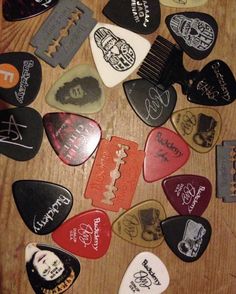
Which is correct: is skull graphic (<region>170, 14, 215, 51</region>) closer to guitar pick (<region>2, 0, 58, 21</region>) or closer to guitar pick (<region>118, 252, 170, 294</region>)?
guitar pick (<region>2, 0, 58, 21</region>)

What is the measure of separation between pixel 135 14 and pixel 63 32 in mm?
177

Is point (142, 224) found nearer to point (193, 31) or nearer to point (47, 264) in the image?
point (47, 264)

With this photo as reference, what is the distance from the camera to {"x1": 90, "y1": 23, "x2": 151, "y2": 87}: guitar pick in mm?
1001

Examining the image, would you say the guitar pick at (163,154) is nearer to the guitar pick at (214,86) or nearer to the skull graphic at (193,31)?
the guitar pick at (214,86)

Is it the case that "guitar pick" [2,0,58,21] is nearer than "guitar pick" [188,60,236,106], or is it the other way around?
Result: "guitar pick" [2,0,58,21]

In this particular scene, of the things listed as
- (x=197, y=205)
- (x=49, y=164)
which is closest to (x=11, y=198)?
(x=49, y=164)

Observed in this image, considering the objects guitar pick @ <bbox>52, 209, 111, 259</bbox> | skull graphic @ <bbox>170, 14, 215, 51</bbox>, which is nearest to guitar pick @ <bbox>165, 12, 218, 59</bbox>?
skull graphic @ <bbox>170, 14, 215, 51</bbox>

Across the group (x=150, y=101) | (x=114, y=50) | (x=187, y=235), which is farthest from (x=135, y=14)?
(x=187, y=235)

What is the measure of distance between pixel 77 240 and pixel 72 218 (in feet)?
0.18

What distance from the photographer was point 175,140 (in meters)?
1.05

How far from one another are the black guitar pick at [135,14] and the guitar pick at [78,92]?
0.14 meters

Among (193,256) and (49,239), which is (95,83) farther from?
(193,256)

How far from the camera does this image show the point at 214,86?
1074 millimetres

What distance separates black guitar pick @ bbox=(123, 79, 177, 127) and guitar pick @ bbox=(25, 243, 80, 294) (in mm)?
376
